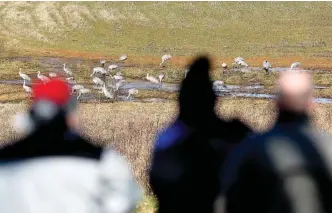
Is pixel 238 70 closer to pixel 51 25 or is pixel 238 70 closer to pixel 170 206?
pixel 51 25

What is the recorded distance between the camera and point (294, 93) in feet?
14.7

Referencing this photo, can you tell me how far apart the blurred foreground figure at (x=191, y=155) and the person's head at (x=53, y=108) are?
103 cm

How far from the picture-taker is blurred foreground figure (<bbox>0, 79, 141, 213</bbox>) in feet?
13.7

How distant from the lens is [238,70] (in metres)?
34.1

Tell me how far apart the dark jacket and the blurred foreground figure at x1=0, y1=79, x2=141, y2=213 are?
627mm

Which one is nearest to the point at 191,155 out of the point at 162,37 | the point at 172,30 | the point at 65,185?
the point at 65,185

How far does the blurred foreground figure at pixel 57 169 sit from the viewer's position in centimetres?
418

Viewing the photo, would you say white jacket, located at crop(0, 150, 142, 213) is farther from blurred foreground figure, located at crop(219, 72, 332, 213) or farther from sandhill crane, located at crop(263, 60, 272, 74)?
sandhill crane, located at crop(263, 60, 272, 74)

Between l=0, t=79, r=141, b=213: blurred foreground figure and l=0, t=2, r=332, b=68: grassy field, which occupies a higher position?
l=0, t=79, r=141, b=213: blurred foreground figure

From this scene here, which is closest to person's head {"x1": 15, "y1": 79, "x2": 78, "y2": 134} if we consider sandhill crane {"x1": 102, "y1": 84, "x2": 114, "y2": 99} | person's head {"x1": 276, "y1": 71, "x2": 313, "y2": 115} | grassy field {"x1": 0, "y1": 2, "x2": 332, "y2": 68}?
person's head {"x1": 276, "y1": 71, "x2": 313, "y2": 115}

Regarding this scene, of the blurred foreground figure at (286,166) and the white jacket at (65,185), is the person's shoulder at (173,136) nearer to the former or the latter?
the blurred foreground figure at (286,166)

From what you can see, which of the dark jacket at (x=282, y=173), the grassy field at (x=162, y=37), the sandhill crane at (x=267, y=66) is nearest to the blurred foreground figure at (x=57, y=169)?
the dark jacket at (x=282, y=173)

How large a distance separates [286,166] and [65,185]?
1230mm

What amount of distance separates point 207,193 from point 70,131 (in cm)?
124
